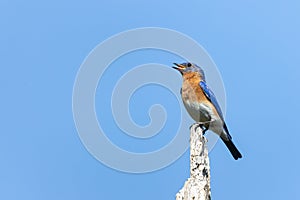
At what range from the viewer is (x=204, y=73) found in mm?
15383

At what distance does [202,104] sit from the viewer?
14734 mm

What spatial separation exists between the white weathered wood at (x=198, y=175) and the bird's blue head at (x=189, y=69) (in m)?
3.53

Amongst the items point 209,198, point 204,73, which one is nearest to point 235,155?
point 204,73

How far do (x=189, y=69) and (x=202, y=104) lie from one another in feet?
3.44

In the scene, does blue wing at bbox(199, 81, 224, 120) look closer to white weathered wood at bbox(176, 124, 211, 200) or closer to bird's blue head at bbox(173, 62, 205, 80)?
bird's blue head at bbox(173, 62, 205, 80)

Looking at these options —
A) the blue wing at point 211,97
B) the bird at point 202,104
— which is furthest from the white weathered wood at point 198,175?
the blue wing at point 211,97

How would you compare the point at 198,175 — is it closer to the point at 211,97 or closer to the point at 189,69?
the point at 211,97

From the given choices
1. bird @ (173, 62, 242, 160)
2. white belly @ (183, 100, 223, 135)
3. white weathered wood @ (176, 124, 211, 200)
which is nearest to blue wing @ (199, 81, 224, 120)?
bird @ (173, 62, 242, 160)

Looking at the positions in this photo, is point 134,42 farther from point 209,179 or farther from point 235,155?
point 209,179

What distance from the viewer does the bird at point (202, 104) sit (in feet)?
48.2

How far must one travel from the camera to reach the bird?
48.2ft

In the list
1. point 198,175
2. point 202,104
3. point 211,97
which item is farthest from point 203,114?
point 198,175

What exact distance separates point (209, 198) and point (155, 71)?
4.71 meters

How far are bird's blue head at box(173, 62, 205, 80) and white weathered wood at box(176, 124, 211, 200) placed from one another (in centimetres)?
353
